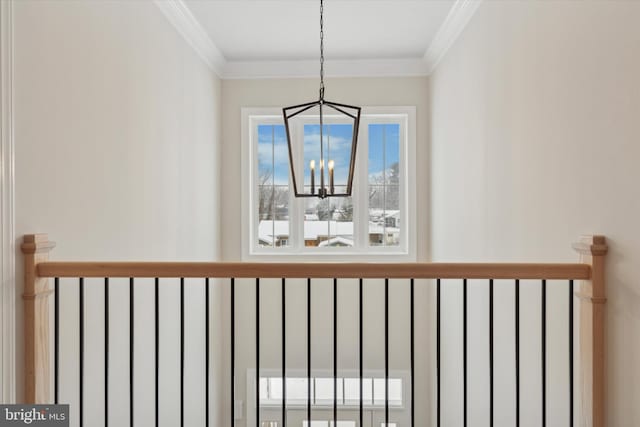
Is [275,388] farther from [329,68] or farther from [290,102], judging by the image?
[329,68]

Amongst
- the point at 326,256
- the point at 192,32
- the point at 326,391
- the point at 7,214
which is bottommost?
the point at 326,391

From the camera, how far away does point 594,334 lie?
1.67 metres

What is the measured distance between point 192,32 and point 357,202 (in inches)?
84.1

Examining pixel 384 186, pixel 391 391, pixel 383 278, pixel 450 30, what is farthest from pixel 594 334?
pixel 391 391

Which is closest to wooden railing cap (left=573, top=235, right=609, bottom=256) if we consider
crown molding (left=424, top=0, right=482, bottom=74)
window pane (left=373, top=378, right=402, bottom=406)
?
crown molding (left=424, top=0, right=482, bottom=74)

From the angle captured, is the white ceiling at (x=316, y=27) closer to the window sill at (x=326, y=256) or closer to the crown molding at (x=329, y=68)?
the crown molding at (x=329, y=68)

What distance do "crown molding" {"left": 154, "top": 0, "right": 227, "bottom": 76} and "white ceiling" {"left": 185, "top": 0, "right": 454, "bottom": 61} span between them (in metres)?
0.05

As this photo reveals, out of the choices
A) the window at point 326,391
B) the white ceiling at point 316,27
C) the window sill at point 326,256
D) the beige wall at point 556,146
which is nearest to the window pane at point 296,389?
the window at point 326,391

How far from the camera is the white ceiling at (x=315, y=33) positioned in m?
3.25

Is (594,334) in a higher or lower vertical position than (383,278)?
lower

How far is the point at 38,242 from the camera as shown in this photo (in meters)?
1.72

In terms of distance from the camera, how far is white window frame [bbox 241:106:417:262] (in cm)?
456

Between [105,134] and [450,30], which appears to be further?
[450,30]

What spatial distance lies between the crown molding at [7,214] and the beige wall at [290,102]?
9.83ft
